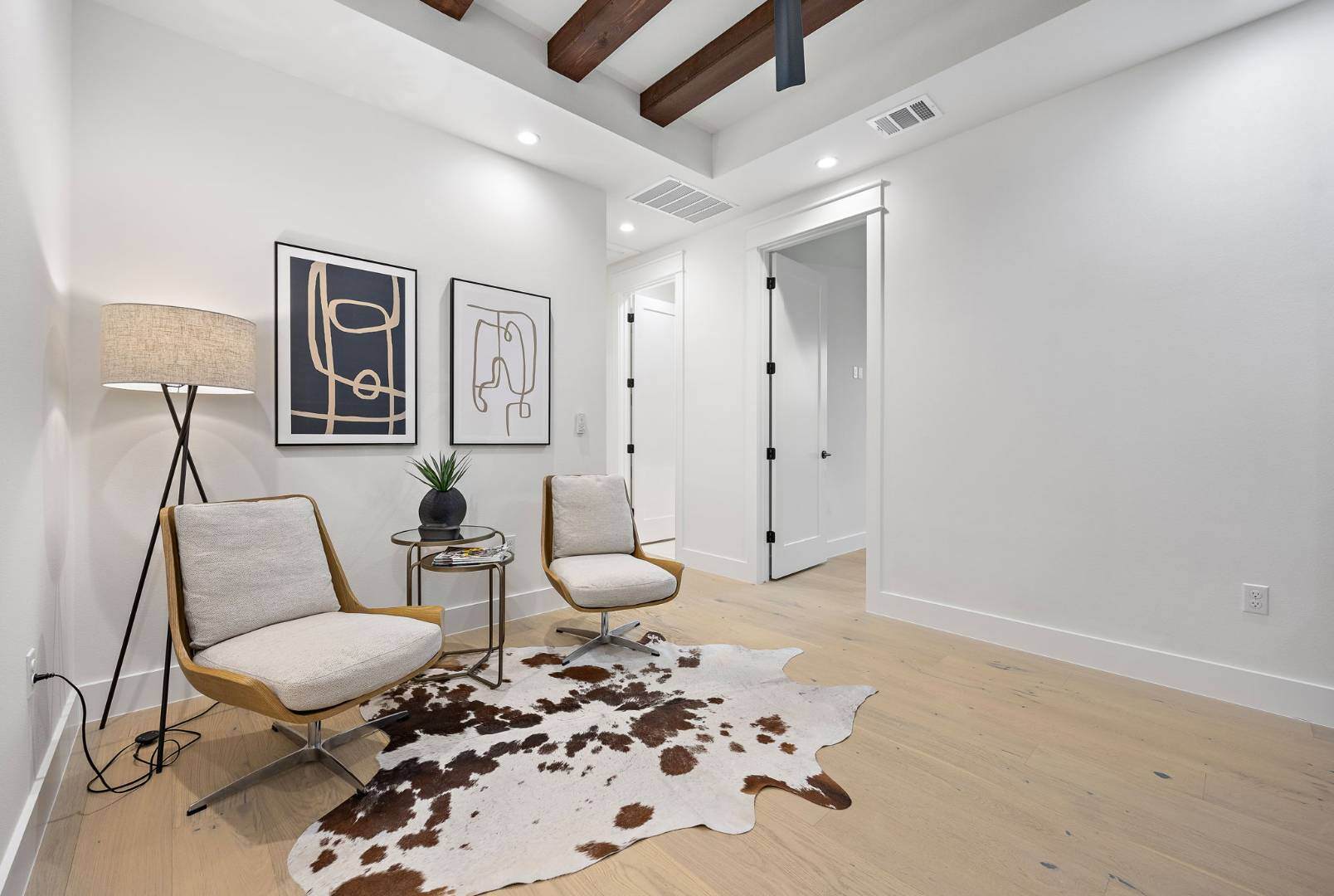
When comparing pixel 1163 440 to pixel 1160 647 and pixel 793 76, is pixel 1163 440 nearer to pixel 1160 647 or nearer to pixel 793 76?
pixel 1160 647

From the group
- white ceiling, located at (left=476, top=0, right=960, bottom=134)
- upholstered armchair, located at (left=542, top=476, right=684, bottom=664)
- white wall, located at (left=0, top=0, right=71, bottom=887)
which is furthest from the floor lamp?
white ceiling, located at (left=476, top=0, right=960, bottom=134)

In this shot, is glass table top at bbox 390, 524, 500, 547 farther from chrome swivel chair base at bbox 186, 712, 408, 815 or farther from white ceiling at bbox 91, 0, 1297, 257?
white ceiling at bbox 91, 0, 1297, 257

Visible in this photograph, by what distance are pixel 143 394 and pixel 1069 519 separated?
4159mm

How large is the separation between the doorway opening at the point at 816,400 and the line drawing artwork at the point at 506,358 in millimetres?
1752

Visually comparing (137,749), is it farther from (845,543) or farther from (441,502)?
(845,543)

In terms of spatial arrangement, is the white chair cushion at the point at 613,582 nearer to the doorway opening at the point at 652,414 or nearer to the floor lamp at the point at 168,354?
the floor lamp at the point at 168,354

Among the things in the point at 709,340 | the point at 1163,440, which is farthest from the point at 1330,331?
the point at 709,340

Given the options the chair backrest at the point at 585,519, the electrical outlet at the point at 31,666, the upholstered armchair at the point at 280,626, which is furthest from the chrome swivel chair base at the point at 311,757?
the chair backrest at the point at 585,519

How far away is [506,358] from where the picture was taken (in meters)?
3.32

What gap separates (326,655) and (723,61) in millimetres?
3105

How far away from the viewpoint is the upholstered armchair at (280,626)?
5.07 feet

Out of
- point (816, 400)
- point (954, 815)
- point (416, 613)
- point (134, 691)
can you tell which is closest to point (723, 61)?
point (816, 400)

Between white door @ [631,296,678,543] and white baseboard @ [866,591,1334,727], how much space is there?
2637mm

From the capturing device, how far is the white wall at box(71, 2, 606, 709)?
2160 millimetres
